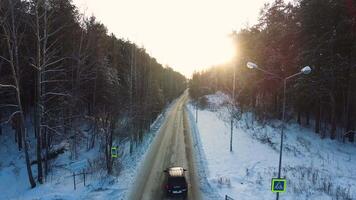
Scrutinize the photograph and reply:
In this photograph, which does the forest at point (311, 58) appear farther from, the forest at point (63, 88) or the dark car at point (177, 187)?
the dark car at point (177, 187)

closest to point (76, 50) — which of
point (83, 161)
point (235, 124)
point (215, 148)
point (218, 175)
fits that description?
point (83, 161)

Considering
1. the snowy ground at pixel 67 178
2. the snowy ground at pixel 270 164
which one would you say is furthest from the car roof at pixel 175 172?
the snowy ground at pixel 67 178

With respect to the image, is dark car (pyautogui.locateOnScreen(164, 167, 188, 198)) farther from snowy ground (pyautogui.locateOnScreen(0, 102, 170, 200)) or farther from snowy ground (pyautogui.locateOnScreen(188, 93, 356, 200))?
snowy ground (pyautogui.locateOnScreen(0, 102, 170, 200))

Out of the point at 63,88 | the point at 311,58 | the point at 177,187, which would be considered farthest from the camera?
the point at 311,58

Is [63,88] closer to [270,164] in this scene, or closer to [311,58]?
[270,164]

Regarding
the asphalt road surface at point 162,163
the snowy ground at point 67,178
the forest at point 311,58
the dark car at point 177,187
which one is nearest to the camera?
the dark car at point 177,187

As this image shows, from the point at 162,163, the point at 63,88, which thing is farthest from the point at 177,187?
the point at 63,88
